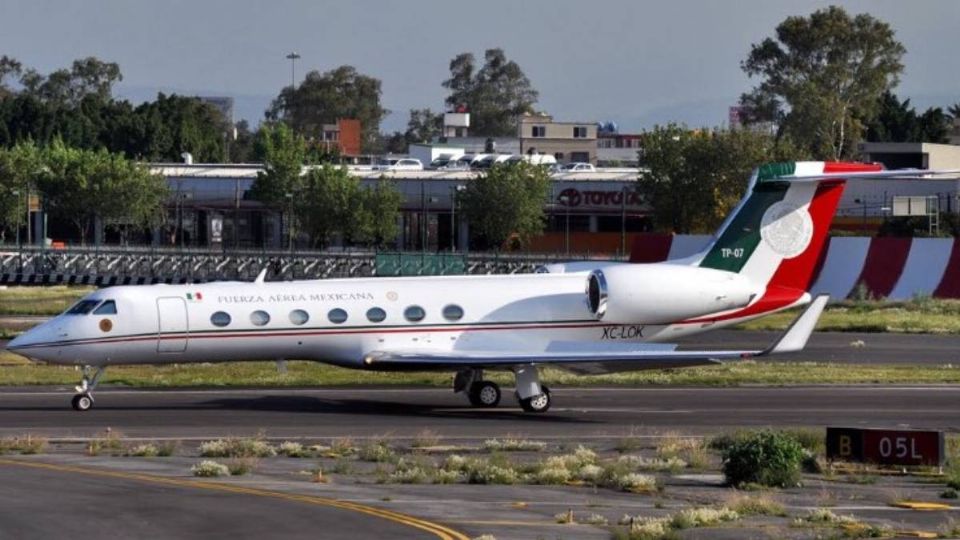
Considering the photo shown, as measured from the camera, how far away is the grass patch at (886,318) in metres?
49.9

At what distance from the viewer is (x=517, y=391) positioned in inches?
1242

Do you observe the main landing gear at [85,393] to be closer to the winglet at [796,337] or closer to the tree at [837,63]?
the winglet at [796,337]

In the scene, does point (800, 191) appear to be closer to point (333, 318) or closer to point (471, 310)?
point (471, 310)

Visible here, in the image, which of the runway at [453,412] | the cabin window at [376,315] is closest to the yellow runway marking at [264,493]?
the runway at [453,412]

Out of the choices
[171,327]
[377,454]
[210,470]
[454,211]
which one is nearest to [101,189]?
[454,211]

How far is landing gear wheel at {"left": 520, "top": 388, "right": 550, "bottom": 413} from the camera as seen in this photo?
31.3 m

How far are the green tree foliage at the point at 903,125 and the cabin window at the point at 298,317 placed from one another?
106002 mm

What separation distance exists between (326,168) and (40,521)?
234 ft

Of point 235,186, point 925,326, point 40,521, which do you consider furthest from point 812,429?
point 235,186

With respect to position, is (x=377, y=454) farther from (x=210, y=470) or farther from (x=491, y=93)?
(x=491, y=93)

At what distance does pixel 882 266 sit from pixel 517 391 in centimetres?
2874

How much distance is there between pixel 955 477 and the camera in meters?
21.9

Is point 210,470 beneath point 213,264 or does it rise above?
beneath

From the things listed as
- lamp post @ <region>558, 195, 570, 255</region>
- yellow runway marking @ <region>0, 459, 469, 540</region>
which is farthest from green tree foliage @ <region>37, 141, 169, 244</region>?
yellow runway marking @ <region>0, 459, 469, 540</region>
